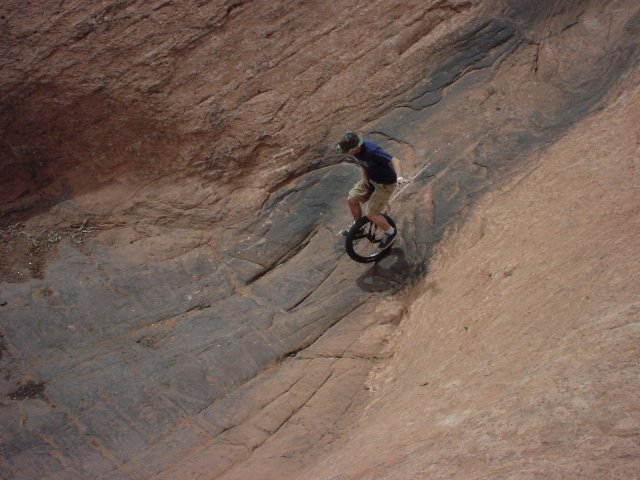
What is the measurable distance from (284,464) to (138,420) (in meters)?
1.64

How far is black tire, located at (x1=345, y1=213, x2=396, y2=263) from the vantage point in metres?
6.19

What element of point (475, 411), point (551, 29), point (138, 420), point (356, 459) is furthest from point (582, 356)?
point (551, 29)

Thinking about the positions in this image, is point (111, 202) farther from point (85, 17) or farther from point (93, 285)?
point (85, 17)

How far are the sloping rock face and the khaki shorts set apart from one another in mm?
811

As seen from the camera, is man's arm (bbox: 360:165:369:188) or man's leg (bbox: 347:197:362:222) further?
man's leg (bbox: 347:197:362:222)

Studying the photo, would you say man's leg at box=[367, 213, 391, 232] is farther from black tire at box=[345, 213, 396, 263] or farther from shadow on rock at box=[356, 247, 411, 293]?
shadow on rock at box=[356, 247, 411, 293]

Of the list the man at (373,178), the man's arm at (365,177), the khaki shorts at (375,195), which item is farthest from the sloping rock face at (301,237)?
the man's arm at (365,177)

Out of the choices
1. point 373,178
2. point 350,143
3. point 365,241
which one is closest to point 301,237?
point 365,241

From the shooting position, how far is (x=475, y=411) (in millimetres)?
3826

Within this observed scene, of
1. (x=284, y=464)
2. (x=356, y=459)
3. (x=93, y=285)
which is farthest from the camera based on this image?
(x=93, y=285)

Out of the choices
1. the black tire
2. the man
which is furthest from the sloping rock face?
the man

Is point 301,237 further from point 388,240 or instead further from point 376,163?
point 376,163

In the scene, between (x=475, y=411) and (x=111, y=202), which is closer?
(x=475, y=411)

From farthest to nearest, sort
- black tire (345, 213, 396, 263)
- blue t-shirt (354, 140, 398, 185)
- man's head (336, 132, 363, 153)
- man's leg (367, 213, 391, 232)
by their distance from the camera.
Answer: black tire (345, 213, 396, 263)
man's leg (367, 213, 391, 232)
blue t-shirt (354, 140, 398, 185)
man's head (336, 132, 363, 153)
